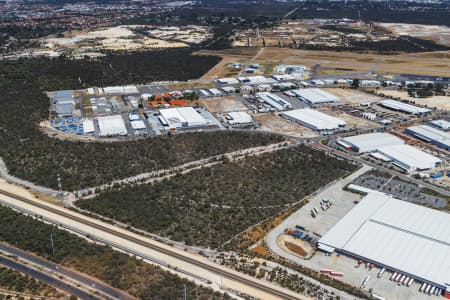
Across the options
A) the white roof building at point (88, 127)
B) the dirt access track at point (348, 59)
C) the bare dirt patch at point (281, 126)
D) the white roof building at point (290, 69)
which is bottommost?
the bare dirt patch at point (281, 126)

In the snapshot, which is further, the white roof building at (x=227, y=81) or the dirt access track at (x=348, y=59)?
the dirt access track at (x=348, y=59)

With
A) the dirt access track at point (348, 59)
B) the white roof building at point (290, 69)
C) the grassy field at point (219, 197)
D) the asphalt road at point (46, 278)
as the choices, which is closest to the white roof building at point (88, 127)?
the grassy field at point (219, 197)

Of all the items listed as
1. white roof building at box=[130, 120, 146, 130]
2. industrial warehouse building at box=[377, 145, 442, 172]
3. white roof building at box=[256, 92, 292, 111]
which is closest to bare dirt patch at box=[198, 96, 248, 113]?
white roof building at box=[256, 92, 292, 111]

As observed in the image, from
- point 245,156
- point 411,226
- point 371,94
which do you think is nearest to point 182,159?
point 245,156

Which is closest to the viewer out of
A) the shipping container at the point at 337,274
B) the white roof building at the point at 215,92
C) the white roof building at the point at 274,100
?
the shipping container at the point at 337,274

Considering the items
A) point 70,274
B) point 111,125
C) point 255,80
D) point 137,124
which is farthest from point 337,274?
point 255,80

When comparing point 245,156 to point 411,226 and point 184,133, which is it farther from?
point 411,226

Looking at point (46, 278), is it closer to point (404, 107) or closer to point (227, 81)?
point (404, 107)

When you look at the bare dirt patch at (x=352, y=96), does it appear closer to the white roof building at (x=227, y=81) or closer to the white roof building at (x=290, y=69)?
the white roof building at (x=290, y=69)
